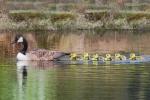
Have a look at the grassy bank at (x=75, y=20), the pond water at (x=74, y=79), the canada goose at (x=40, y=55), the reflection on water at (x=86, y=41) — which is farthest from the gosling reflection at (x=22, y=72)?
the grassy bank at (x=75, y=20)

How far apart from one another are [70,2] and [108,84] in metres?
50.0

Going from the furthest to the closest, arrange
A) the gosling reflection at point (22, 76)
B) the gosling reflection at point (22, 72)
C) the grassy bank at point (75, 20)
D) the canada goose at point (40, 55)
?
the grassy bank at point (75, 20)
the canada goose at point (40, 55)
the gosling reflection at point (22, 72)
the gosling reflection at point (22, 76)

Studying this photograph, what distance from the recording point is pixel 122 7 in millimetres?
74250

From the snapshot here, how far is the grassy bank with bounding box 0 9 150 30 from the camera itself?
6631 centimetres

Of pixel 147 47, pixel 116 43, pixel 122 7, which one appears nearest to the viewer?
pixel 147 47

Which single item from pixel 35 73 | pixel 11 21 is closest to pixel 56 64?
pixel 35 73

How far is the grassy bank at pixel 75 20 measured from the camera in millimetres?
66312

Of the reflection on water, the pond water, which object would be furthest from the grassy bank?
the pond water

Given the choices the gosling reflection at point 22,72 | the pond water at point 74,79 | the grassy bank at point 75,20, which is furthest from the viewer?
the grassy bank at point 75,20

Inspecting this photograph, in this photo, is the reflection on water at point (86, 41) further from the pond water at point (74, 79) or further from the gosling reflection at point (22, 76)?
the gosling reflection at point (22, 76)

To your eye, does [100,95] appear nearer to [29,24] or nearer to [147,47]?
[147,47]

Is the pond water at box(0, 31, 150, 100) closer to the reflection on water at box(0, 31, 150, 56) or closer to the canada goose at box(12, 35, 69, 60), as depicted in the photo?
the reflection on water at box(0, 31, 150, 56)

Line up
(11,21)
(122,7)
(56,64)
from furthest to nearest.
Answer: (122,7) < (11,21) < (56,64)

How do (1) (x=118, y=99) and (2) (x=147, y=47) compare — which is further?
(2) (x=147, y=47)
